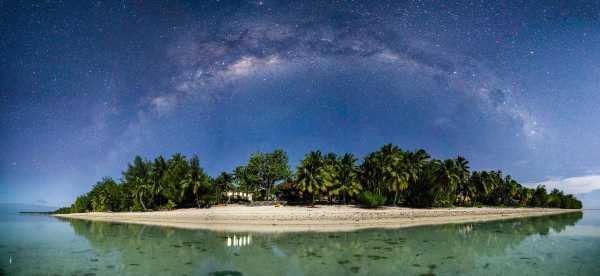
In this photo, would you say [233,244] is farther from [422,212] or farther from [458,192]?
[458,192]

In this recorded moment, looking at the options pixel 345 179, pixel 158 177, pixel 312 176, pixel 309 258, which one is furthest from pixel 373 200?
pixel 158 177

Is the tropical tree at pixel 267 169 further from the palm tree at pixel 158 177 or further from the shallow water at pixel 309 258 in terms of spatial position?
the shallow water at pixel 309 258

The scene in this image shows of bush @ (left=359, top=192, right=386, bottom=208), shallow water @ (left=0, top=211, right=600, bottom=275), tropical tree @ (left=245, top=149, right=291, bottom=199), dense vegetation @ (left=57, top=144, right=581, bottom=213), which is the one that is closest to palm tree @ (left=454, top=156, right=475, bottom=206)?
dense vegetation @ (left=57, top=144, right=581, bottom=213)

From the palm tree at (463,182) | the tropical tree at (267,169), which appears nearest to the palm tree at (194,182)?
the tropical tree at (267,169)

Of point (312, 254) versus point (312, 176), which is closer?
point (312, 254)

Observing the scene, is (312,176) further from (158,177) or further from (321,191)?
(158,177)

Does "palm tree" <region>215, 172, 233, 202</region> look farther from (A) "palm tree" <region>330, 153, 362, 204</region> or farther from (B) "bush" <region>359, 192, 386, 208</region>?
(B) "bush" <region>359, 192, 386, 208</region>

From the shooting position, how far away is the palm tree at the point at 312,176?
6184 cm

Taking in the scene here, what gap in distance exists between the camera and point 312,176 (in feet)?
205

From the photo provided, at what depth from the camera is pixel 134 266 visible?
1500cm

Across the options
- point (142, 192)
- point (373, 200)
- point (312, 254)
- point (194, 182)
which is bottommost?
point (373, 200)

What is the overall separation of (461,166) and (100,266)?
3053 inches

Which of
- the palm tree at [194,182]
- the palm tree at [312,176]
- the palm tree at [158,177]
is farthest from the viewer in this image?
the palm tree at [158,177]

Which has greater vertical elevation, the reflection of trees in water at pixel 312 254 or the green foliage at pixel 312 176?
the green foliage at pixel 312 176
